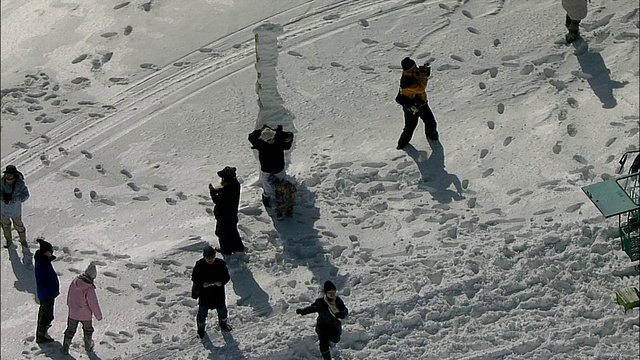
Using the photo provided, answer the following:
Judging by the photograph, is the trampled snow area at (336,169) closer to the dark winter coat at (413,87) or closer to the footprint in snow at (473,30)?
the footprint in snow at (473,30)

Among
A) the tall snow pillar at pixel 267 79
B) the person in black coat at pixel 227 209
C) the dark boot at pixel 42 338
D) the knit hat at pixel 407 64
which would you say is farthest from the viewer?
the tall snow pillar at pixel 267 79

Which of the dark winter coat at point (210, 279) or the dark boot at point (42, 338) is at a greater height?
the dark winter coat at point (210, 279)

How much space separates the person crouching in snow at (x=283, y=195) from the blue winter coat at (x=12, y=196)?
301 centimetres

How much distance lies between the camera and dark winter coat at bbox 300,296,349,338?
412 inches

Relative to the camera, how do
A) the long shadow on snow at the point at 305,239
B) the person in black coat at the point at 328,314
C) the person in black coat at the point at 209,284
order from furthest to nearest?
the long shadow on snow at the point at 305,239 → the person in black coat at the point at 209,284 → the person in black coat at the point at 328,314

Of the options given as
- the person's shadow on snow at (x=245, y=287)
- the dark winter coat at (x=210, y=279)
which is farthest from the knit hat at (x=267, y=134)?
the dark winter coat at (x=210, y=279)

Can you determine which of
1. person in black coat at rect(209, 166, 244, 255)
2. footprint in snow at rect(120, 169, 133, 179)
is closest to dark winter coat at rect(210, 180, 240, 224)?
person in black coat at rect(209, 166, 244, 255)

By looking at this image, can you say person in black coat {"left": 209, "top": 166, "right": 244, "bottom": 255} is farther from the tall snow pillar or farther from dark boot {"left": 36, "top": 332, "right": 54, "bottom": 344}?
dark boot {"left": 36, "top": 332, "right": 54, "bottom": 344}

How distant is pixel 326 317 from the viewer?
34.7 ft

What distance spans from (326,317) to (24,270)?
441cm

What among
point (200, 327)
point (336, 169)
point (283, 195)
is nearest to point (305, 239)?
point (283, 195)

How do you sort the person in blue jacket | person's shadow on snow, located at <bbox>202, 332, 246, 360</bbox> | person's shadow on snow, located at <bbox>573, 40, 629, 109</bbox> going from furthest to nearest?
person's shadow on snow, located at <bbox>573, 40, 629, 109</bbox> < person's shadow on snow, located at <bbox>202, 332, 246, 360</bbox> < the person in blue jacket

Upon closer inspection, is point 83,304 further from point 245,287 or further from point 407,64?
point 407,64

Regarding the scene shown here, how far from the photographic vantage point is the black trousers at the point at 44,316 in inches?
456
